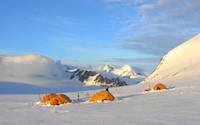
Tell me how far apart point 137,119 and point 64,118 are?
2846mm

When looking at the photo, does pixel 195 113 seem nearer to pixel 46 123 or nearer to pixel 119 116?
pixel 119 116

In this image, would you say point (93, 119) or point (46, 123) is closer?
point (46, 123)

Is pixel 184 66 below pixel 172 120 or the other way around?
the other way around

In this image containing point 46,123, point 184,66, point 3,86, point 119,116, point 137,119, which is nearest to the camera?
point 46,123

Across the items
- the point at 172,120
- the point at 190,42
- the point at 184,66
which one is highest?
the point at 190,42

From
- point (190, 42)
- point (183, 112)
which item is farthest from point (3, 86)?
point (183, 112)

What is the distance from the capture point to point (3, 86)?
628 ft

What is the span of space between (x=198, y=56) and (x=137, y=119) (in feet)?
300

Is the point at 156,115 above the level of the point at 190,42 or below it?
below

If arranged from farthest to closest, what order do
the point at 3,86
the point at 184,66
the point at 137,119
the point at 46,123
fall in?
1. the point at 3,86
2. the point at 184,66
3. the point at 137,119
4. the point at 46,123

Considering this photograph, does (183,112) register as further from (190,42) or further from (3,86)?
(3,86)

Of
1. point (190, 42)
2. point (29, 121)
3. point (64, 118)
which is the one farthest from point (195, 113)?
point (190, 42)

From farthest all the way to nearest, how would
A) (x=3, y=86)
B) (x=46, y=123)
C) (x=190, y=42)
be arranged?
(x=3, y=86) → (x=190, y=42) → (x=46, y=123)

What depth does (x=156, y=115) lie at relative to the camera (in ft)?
61.6
